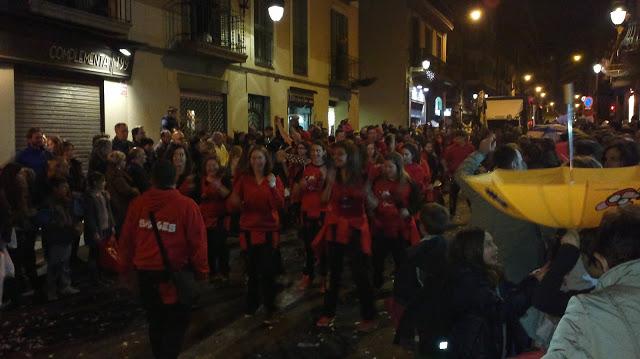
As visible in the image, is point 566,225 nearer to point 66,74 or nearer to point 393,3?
point 66,74

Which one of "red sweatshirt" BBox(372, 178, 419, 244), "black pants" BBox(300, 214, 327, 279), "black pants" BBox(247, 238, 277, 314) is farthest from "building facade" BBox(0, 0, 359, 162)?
"red sweatshirt" BBox(372, 178, 419, 244)

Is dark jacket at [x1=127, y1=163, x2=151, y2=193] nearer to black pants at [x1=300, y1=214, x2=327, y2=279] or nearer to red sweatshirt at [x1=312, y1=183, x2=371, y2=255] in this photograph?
black pants at [x1=300, y1=214, x2=327, y2=279]

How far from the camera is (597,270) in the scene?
231 cm

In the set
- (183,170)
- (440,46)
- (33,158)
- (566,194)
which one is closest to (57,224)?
(183,170)

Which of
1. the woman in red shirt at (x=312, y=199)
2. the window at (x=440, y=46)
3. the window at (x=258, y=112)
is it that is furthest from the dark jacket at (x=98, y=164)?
the window at (x=440, y=46)

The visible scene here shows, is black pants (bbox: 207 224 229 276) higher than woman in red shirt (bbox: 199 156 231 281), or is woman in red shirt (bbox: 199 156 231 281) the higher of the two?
woman in red shirt (bbox: 199 156 231 281)

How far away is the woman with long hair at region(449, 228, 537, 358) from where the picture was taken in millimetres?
3395

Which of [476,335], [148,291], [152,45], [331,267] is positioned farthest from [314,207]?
[152,45]

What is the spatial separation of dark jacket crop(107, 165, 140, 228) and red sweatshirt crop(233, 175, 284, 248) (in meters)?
2.32

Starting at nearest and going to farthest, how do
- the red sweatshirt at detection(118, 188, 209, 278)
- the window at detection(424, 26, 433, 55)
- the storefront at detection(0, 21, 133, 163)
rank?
the red sweatshirt at detection(118, 188, 209, 278), the storefront at detection(0, 21, 133, 163), the window at detection(424, 26, 433, 55)

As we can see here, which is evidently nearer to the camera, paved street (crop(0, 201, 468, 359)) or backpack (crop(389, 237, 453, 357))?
backpack (crop(389, 237, 453, 357))

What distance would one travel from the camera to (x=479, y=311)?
3.40 metres

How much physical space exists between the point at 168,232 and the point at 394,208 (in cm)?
317

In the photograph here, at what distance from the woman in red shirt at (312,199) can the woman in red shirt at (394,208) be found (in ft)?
2.38
